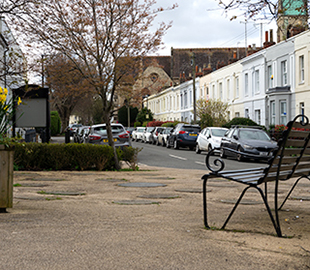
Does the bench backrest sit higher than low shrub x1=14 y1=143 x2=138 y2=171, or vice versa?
the bench backrest

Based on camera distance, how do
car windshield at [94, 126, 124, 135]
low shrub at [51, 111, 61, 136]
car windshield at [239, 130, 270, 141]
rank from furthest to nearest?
low shrub at [51, 111, 61, 136]
car windshield at [239, 130, 270, 141]
car windshield at [94, 126, 124, 135]

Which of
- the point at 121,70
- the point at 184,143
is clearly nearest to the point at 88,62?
the point at 121,70

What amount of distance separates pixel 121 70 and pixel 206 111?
27.9 metres

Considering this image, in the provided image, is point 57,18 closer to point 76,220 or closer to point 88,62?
point 88,62

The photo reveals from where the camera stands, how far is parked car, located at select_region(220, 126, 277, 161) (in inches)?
834

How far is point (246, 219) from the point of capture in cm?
562

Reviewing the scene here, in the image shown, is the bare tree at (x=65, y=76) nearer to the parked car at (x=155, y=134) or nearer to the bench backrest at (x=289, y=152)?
the bench backrest at (x=289, y=152)

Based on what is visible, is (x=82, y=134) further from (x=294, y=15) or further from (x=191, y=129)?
(x=294, y=15)

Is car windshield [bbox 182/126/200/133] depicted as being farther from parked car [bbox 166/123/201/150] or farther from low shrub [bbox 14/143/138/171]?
low shrub [bbox 14/143/138/171]

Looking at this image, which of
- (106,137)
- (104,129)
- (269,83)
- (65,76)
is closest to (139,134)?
(269,83)

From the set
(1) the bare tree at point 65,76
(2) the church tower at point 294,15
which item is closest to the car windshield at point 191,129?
(1) the bare tree at point 65,76

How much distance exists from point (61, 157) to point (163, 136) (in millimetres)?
25667

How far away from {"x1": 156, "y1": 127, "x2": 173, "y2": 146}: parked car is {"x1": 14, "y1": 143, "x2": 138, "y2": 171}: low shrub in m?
23.2

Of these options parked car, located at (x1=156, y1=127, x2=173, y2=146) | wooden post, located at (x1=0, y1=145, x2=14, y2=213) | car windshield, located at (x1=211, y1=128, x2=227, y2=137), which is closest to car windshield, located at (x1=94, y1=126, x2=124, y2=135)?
car windshield, located at (x1=211, y1=128, x2=227, y2=137)
